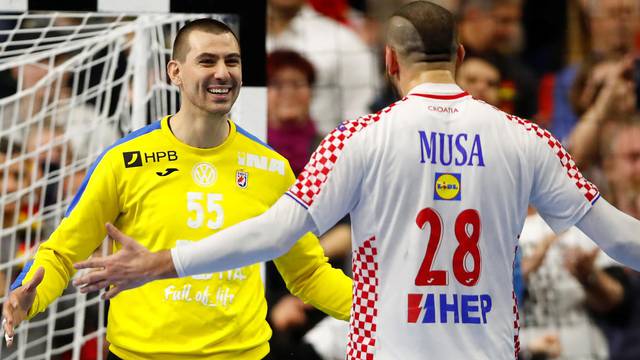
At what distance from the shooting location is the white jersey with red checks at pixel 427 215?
117 inches

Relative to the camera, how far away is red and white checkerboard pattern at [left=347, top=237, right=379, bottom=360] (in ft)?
9.91

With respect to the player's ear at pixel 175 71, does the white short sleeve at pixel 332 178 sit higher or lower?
lower

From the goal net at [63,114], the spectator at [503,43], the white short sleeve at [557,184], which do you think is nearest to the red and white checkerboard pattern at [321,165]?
the white short sleeve at [557,184]

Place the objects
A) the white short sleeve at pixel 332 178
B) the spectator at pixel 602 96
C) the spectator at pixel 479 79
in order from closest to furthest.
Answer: the white short sleeve at pixel 332 178 < the spectator at pixel 479 79 < the spectator at pixel 602 96

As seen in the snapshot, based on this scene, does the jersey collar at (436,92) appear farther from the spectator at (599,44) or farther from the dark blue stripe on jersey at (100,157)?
the spectator at (599,44)

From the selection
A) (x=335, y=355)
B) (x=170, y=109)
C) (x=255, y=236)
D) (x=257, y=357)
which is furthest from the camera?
(x=335, y=355)

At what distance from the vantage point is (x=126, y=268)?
2836 millimetres

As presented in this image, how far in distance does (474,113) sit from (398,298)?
0.60 metres

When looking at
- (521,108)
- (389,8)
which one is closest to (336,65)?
(389,8)

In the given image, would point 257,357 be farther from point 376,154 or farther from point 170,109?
point 170,109

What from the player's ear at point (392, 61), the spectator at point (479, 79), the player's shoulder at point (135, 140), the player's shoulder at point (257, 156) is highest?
the player's ear at point (392, 61)

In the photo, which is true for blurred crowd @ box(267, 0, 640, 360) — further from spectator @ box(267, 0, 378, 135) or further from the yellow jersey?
the yellow jersey

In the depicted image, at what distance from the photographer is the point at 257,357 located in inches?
150

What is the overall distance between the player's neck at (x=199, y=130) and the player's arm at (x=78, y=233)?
32cm
